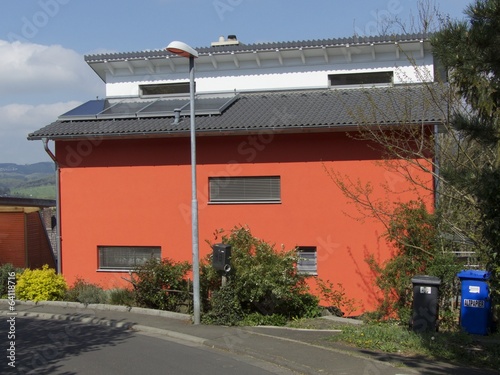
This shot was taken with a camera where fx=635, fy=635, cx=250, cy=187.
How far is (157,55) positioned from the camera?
19875mm

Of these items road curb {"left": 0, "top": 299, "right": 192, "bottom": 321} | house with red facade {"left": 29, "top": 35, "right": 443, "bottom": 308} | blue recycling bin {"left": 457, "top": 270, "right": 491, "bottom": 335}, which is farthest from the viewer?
house with red facade {"left": 29, "top": 35, "right": 443, "bottom": 308}

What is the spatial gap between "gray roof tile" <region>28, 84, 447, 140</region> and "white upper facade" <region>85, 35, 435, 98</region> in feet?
4.28

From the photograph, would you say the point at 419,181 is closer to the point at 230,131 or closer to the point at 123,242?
the point at 230,131

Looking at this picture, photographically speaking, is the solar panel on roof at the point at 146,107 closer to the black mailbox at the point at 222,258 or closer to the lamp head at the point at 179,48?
the lamp head at the point at 179,48

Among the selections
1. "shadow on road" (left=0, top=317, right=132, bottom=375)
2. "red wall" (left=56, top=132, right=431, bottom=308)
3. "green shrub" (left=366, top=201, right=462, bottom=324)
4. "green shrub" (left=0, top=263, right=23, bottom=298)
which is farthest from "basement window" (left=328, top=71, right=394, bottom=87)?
"green shrub" (left=0, top=263, right=23, bottom=298)

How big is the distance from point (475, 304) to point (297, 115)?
6.25m

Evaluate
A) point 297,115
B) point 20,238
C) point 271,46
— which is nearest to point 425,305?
point 297,115

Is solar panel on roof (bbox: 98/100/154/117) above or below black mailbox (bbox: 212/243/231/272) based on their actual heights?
above

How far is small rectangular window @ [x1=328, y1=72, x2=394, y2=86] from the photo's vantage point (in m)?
18.7

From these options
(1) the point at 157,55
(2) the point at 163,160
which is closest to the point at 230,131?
(2) the point at 163,160

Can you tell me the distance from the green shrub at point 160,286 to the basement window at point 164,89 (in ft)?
23.7

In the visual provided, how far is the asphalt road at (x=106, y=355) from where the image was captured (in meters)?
9.16

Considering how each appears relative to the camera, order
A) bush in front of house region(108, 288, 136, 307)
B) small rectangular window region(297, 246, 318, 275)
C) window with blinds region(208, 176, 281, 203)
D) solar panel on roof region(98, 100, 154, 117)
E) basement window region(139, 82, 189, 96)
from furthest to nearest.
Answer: basement window region(139, 82, 189, 96), solar panel on roof region(98, 100, 154, 117), window with blinds region(208, 176, 281, 203), small rectangular window region(297, 246, 318, 275), bush in front of house region(108, 288, 136, 307)

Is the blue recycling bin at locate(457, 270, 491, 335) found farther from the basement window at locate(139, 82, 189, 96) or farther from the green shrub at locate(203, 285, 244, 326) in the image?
the basement window at locate(139, 82, 189, 96)
